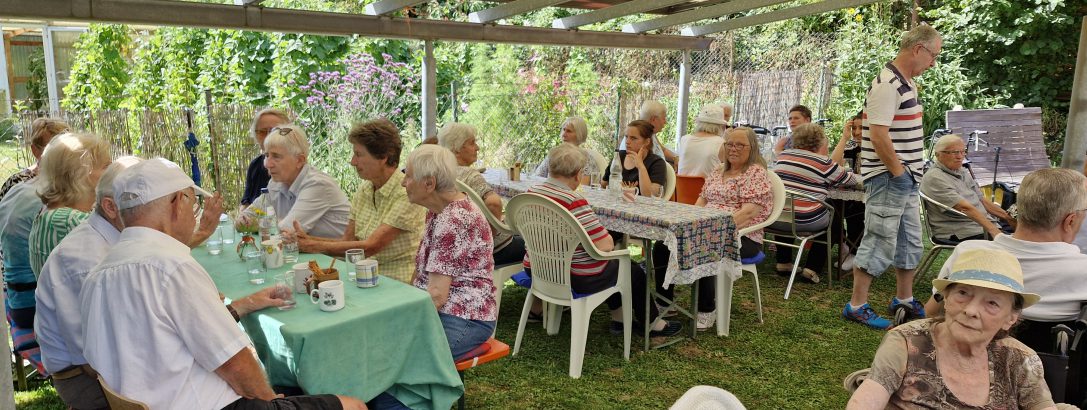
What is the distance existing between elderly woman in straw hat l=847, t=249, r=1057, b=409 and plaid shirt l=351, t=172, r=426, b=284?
78.9 inches

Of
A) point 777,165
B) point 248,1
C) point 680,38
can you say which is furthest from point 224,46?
point 777,165

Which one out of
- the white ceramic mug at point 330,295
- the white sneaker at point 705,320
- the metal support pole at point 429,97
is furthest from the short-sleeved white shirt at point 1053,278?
the metal support pole at point 429,97

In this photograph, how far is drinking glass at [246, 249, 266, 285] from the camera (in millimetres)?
2865

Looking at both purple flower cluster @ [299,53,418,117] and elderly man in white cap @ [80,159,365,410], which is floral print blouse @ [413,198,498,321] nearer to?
elderly man in white cap @ [80,159,365,410]

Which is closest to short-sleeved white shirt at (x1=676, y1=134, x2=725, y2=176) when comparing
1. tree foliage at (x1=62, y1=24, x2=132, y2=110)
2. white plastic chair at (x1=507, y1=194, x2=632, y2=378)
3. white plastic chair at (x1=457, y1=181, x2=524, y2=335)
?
white plastic chair at (x1=457, y1=181, x2=524, y2=335)

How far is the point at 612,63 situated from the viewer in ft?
48.5

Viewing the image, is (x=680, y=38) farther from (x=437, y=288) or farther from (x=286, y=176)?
(x=437, y=288)

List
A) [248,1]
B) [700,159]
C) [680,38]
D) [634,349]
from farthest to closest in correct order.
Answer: [680,38], [700,159], [248,1], [634,349]

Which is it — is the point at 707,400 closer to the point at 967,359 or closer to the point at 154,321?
the point at 967,359

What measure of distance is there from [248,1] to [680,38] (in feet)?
14.9

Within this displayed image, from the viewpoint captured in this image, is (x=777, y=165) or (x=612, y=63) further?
(x=612, y=63)

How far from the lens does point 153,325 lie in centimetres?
194

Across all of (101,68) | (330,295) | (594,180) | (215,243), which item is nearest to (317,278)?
(330,295)

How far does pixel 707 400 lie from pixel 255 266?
81.3 inches
